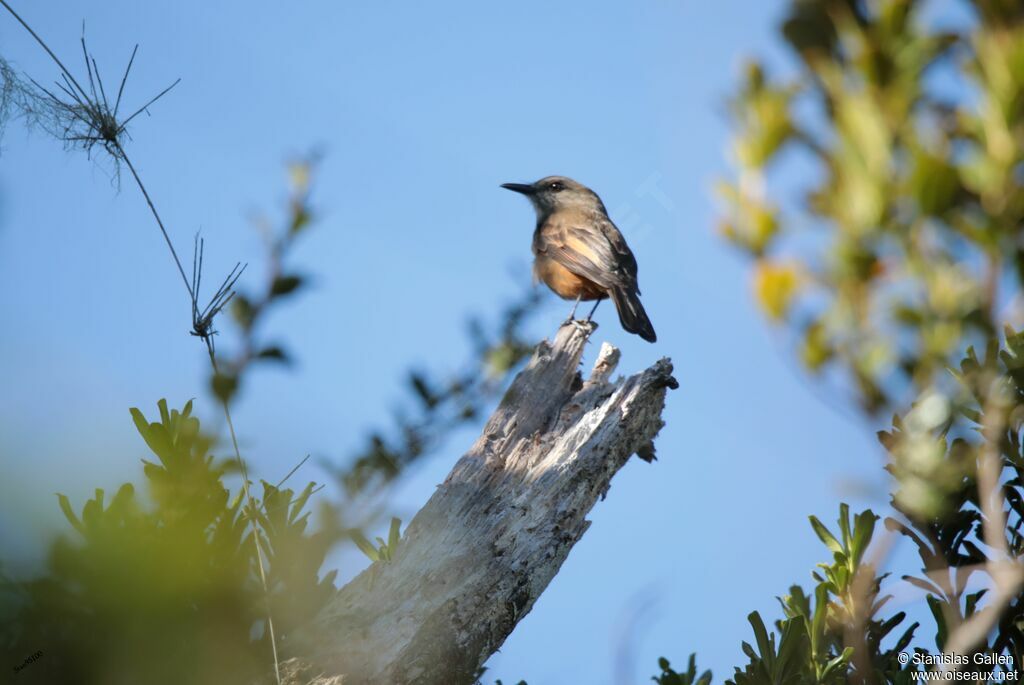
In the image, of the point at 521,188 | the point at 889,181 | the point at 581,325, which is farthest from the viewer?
the point at 521,188

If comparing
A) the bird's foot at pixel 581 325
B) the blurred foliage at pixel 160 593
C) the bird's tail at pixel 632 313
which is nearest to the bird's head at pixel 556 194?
the bird's tail at pixel 632 313

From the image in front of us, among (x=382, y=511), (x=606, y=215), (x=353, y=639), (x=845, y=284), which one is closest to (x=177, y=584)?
(x=382, y=511)

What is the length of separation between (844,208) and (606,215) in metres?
7.48

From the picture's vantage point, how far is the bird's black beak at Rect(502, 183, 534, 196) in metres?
8.98

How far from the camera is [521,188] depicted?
9031 millimetres

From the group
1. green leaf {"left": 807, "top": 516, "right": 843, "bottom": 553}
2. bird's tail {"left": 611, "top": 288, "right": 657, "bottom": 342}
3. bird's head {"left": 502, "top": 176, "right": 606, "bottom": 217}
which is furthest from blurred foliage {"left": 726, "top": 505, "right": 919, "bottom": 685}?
bird's head {"left": 502, "top": 176, "right": 606, "bottom": 217}

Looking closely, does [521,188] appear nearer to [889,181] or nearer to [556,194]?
[556,194]

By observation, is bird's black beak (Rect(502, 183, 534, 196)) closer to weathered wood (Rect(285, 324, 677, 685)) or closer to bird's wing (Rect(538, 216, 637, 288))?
bird's wing (Rect(538, 216, 637, 288))

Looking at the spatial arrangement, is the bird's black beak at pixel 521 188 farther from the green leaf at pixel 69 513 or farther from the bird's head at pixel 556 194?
the green leaf at pixel 69 513

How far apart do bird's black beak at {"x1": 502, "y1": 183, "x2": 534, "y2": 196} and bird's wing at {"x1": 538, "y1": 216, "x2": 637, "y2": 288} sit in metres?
0.74

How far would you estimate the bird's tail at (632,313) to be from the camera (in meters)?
6.74

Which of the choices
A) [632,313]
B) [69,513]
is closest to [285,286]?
[69,513]

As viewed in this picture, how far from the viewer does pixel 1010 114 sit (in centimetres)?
132

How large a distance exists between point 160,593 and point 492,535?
2313 mm
